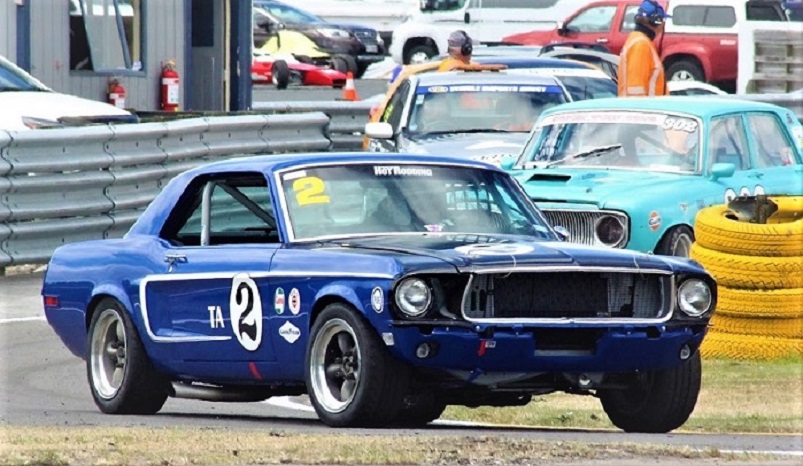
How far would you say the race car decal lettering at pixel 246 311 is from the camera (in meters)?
8.98

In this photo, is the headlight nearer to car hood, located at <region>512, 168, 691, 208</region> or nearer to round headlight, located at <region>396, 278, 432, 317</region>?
round headlight, located at <region>396, 278, 432, 317</region>

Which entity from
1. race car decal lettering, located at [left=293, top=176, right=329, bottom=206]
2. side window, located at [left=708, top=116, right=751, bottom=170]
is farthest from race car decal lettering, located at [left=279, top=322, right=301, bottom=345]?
side window, located at [left=708, top=116, right=751, bottom=170]

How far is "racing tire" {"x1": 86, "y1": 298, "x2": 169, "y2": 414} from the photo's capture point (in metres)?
9.77

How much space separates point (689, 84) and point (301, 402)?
1981 cm

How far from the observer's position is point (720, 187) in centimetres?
1411

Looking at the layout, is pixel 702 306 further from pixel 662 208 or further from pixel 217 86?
pixel 217 86

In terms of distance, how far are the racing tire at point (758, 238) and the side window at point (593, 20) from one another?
2883cm

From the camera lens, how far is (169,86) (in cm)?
2695

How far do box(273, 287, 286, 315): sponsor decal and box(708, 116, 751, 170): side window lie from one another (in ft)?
20.4

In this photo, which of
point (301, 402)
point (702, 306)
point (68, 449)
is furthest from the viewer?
point (301, 402)

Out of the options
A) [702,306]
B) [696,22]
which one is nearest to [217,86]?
[696,22]

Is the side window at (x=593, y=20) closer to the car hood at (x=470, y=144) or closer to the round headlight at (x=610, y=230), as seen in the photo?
the car hood at (x=470, y=144)

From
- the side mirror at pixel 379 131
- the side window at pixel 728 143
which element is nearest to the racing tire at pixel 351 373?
the side window at pixel 728 143

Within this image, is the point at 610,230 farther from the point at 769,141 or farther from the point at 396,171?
the point at 396,171
